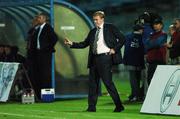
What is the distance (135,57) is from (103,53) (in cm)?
404

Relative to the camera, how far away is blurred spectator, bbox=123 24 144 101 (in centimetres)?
1839

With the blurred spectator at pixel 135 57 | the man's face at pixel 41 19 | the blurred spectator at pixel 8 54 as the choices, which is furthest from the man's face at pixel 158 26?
the blurred spectator at pixel 8 54

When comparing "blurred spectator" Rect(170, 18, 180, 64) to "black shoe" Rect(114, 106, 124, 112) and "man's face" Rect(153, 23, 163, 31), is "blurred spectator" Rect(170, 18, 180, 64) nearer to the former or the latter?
"man's face" Rect(153, 23, 163, 31)

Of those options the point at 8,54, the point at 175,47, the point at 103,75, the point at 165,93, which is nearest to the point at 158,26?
the point at 175,47

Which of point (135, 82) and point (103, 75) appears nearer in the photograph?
point (103, 75)

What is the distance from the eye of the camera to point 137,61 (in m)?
18.5

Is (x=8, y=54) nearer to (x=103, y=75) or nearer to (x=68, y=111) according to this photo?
(x=68, y=111)

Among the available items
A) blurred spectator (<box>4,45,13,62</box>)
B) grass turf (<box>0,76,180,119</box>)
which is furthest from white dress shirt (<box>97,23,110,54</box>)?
blurred spectator (<box>4,45,13,62</box>)

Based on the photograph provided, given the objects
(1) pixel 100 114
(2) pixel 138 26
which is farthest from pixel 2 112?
(2) pixel 138 26

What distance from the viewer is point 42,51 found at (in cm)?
1897

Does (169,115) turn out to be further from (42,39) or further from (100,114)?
(42,39)

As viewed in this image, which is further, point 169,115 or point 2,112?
point 2,112

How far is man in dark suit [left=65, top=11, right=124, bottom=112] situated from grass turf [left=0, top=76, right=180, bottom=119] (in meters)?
0.53

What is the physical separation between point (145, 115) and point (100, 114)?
95 centimetres
